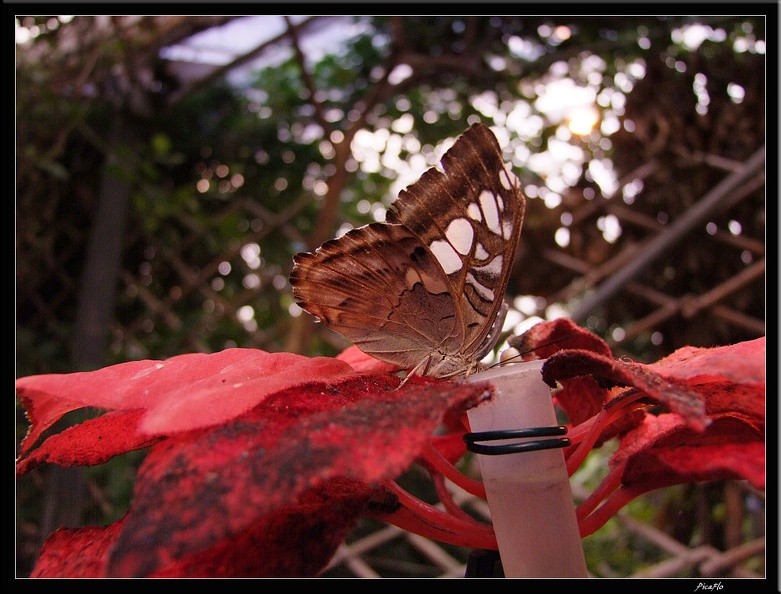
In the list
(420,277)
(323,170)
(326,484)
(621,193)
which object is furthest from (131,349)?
(326,484)

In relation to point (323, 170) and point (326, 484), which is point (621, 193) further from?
point (326, 484)

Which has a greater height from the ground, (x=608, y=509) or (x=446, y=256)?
(x=446, y=256)

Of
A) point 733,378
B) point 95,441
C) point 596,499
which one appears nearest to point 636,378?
point 733,378

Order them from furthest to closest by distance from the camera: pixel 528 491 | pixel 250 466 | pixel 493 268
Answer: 1. pixel 493 268
2. pixel 528 491
3. pixel 250 466

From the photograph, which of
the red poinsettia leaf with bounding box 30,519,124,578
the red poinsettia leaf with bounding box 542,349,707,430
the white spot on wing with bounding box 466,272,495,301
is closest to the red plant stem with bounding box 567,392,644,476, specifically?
the red poinsettia leaf with bounding box 542,349,707,430

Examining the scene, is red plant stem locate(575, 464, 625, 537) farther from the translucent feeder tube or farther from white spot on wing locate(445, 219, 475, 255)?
white spot on wing locate(445, 219, 475, 255)

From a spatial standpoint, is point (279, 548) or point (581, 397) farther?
point (581, 397)

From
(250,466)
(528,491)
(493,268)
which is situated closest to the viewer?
(250,466)

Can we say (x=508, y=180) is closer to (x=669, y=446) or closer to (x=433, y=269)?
(x=433, y=269)
